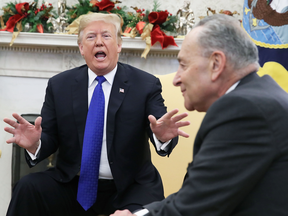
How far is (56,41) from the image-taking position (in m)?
2.98

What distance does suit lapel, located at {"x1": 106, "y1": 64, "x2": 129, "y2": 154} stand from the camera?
1681 millimetres

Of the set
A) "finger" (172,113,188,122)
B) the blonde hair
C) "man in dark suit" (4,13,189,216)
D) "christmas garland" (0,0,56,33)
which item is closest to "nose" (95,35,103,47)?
"man in dark suit" (4,13,189,216)

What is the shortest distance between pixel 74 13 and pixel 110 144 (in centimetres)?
167

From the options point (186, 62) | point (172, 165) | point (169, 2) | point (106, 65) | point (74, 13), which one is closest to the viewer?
point (186, 62)

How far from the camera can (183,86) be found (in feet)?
3.45

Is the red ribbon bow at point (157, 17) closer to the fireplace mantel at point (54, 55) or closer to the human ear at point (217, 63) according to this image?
the fireplace mantel at point (54, 55)

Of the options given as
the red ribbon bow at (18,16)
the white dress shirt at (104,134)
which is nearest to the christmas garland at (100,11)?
the red ribbon bow at (18,16)

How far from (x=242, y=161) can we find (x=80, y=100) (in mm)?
1142

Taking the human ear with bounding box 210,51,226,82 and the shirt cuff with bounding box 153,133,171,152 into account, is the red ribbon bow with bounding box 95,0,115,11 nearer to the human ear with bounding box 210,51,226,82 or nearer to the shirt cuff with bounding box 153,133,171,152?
the shirt cuff with bounding box 153,133,171,152

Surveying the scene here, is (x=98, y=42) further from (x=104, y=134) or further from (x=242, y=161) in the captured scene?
(x=242, y=161)

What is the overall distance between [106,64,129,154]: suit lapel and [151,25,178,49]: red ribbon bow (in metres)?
1.01

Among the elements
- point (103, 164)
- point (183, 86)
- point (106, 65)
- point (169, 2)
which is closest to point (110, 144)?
point (103, 164)

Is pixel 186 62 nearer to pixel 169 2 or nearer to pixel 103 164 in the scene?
pixel 103 164

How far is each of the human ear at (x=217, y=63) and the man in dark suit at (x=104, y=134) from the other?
1.73 ft
